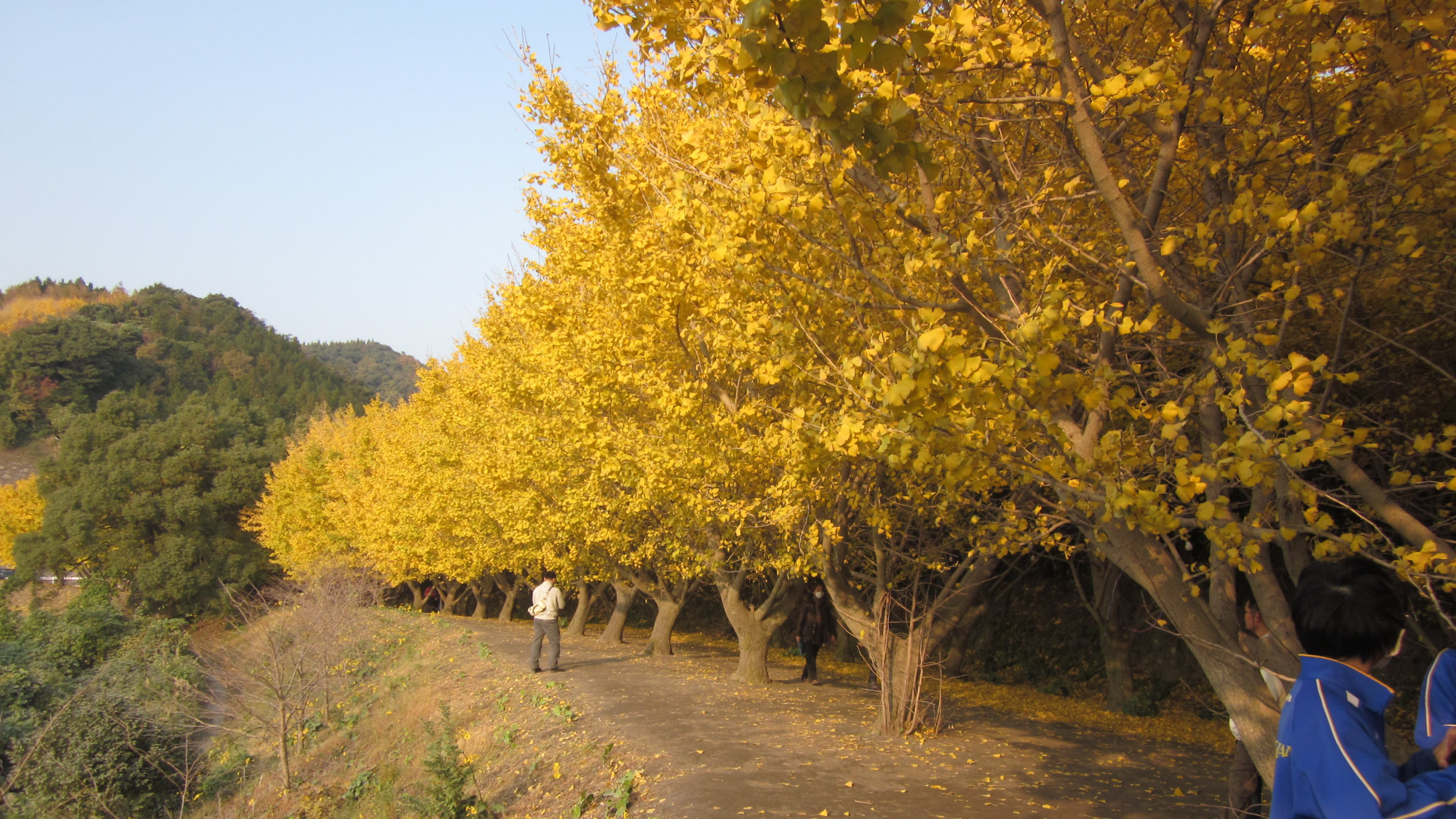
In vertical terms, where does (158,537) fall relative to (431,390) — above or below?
below

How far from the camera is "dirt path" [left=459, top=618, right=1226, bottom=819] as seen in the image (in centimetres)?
712

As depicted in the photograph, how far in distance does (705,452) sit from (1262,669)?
22.1 ft

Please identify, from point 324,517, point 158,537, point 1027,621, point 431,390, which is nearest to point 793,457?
point 1027,621

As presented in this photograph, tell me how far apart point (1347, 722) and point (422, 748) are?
13.7 metres

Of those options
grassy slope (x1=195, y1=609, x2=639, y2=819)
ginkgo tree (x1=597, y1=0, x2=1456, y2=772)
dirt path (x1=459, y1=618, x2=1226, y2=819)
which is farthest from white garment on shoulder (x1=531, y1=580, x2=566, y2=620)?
ginkgo tree (x1=597, y1=0, x2=1456, y2=772)

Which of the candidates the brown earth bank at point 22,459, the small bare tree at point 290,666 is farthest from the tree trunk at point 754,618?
the brown earth bank at point 22,459

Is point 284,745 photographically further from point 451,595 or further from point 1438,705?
point 451,595

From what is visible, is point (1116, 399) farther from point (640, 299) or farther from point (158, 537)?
point (158, 537)

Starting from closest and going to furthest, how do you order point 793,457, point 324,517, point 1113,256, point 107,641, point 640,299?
point 1113,256 < point 793,457 < point 640,299 < point 107,641 < point 324,517

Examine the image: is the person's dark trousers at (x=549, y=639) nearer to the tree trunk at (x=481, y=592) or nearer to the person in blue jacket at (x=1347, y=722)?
the person in blue jacket at (x=1347, y=722)

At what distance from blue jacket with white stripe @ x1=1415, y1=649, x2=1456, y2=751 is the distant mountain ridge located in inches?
5710

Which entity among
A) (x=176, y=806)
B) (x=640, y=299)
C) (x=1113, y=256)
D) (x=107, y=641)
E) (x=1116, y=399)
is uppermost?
(x=640, y=299)

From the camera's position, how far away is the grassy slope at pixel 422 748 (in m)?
9.91

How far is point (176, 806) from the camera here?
18.7m
